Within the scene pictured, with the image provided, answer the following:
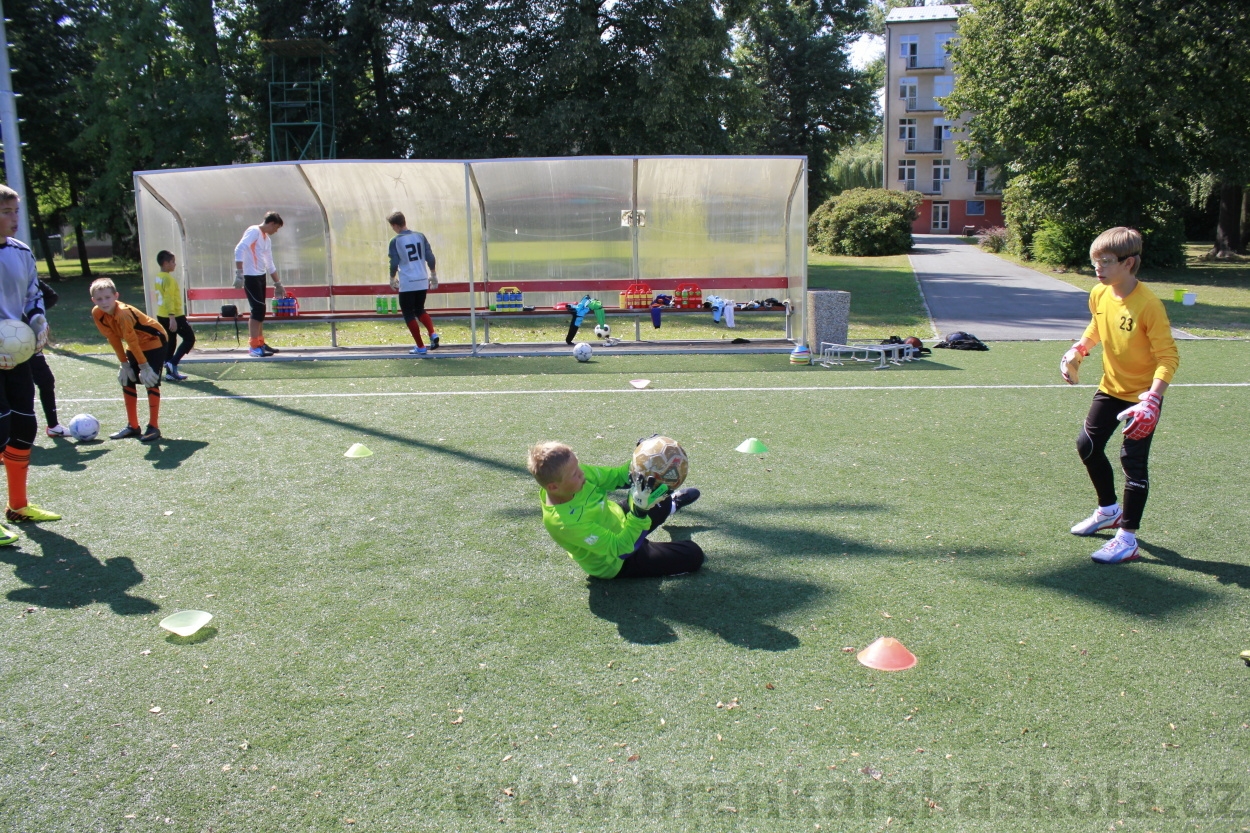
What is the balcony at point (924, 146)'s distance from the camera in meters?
65.4

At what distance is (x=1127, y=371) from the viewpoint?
4895 mm

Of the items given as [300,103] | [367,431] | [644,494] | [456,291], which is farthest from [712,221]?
[300,103]

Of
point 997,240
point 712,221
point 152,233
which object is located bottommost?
point 152,233

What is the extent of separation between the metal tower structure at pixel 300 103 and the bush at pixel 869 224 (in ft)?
73.6

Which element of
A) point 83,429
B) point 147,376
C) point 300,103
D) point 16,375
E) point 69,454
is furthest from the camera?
point 300,103

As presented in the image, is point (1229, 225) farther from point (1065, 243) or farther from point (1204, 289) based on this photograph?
point (1204, 289)

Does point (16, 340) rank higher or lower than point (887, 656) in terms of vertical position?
higher

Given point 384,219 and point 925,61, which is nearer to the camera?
point 384,219

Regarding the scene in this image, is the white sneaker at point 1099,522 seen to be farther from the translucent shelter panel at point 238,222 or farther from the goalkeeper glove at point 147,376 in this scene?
the translucent shelter panel at point 238,222

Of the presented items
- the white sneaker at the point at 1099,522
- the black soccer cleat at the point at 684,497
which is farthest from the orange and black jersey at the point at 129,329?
the white sneaker at the point at 1099,522

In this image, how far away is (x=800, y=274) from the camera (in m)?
13.4

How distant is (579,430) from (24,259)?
168 inches

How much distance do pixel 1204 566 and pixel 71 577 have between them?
607 centimetres

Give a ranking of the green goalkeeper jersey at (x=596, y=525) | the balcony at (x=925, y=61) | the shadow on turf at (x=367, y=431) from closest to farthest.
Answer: the green goalkeeper jersey at (x=596, y=525)
the shadow on turf at (x=367, y=431)
the balcony at (x=925, y=61)
